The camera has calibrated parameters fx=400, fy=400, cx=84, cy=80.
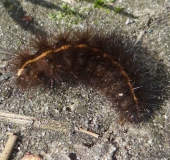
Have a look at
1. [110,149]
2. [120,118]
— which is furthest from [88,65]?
[110,149]

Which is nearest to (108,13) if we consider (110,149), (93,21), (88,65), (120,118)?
(93,21)

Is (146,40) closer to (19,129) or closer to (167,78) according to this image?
(167,78)

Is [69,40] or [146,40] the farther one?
[146,40]

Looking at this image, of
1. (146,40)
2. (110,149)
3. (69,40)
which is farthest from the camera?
(146,40)

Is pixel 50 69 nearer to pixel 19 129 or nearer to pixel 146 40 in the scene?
pixel 19 129

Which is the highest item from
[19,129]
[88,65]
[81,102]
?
[88,65]

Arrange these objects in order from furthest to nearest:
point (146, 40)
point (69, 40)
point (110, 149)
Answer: point (146, 40) < point (69, 40) < point (110, 149)

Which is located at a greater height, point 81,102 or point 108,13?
point 108,13
